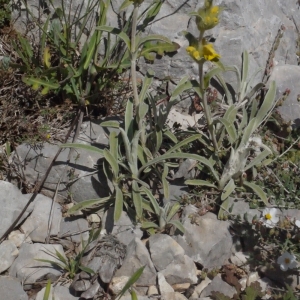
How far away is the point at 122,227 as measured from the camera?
12.4 ft

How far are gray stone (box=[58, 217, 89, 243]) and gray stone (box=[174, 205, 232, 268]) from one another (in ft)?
2.17

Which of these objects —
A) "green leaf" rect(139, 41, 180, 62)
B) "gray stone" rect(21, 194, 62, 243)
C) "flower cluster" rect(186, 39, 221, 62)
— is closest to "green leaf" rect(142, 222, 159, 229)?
"gray stone" rect(21, 194, 62, 243)

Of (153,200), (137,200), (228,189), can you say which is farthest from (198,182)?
(137,200)

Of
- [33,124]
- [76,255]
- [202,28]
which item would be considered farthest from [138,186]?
[202,28]

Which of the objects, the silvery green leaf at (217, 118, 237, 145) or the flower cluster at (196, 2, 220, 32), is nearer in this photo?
the flower cluster at (196, 2, 220, 32)

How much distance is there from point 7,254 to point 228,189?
1.61 m

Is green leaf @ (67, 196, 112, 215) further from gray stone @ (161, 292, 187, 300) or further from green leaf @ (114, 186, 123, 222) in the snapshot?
gray stone @ (161, 292, 187, 300)

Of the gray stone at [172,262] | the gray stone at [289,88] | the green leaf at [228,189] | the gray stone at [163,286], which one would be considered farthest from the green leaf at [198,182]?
the gray stone at [289,88]

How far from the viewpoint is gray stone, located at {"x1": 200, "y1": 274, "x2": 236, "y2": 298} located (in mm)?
3477

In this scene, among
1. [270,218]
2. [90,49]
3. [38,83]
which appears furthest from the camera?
[90,49]

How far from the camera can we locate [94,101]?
4375 mm

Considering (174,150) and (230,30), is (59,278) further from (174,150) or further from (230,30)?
(230,30)

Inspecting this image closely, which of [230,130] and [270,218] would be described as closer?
[270,218]

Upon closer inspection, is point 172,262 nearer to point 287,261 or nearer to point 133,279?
point 133,279
